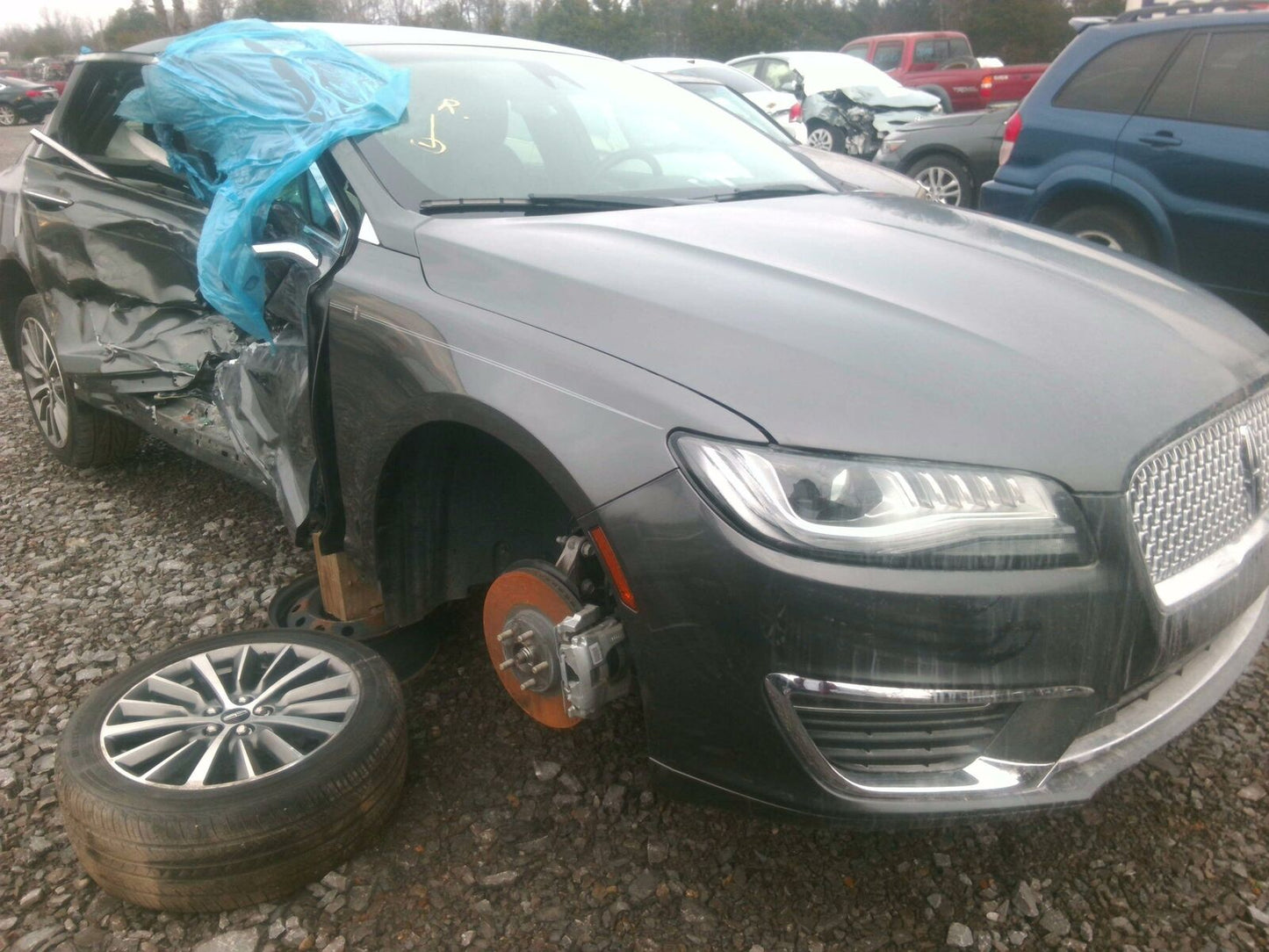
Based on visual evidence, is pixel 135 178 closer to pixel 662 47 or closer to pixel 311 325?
pixel 311 325

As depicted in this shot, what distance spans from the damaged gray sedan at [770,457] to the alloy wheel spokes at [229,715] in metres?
0.27

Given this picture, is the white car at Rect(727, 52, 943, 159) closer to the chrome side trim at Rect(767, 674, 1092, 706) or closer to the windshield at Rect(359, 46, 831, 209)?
the windshield at Rect(359, 46, 831, 209)

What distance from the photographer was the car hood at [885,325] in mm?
1608

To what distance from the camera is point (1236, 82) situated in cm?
495

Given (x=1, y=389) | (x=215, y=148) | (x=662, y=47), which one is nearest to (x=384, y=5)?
(x=662, y=47)

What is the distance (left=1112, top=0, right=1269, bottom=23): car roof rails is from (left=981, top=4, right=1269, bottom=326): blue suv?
0.01 metres

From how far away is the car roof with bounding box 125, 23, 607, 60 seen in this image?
9.68ft

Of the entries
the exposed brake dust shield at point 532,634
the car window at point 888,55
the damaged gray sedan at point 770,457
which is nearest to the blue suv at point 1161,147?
the damaged gray sedan at point 770,457

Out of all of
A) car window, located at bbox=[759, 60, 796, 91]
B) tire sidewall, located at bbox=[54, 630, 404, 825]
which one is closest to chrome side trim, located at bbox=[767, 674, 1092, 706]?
tire sidewall, located at bbox=[54, 630, 404, 825]

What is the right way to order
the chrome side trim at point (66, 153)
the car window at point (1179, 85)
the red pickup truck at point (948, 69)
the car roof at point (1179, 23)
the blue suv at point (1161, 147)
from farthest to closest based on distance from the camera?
the red pickup truck at point (948, 69) → the car window at point (1179, 85) → the car roof at point (1179, 23) → the blue suv at point (1161, 147) → the chrome side trim at point (66, 153)

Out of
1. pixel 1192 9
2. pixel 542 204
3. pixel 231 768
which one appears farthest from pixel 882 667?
pixel 1192 9

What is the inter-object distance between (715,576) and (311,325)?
50.3 inches

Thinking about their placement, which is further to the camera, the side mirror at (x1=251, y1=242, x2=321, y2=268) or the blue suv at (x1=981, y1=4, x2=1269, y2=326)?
the blue suv at (x1=981, y1=4, x2=1269, y2=326)

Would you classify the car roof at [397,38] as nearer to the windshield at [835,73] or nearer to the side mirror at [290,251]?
the side mirror at [290,251]
